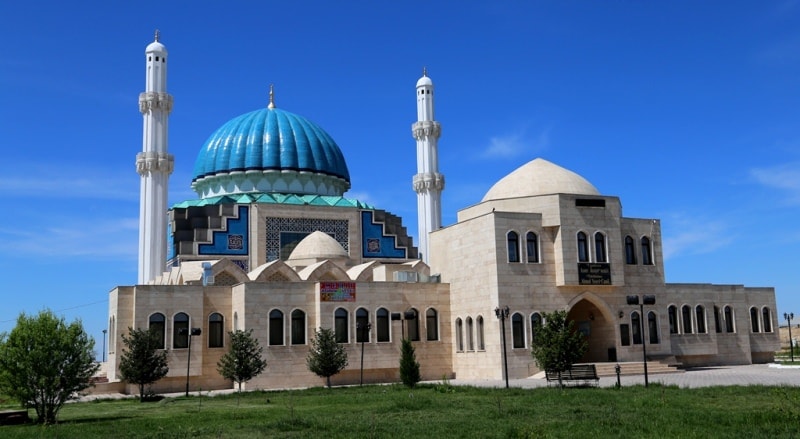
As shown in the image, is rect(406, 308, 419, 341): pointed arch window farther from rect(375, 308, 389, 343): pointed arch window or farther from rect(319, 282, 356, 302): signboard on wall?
rect(319, 282, 356, 302): signboard on wall

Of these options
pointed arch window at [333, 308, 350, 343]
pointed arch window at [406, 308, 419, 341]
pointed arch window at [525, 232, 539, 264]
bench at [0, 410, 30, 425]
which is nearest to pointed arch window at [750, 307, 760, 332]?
pointed arch window at [525, 232, 539, 264]

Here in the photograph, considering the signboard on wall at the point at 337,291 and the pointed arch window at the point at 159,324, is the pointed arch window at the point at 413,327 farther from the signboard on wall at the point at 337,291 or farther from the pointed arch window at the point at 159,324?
the pointed arch window at the point at 159,324

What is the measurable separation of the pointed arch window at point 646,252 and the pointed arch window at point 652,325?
2080mm

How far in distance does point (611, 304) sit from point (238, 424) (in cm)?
1913

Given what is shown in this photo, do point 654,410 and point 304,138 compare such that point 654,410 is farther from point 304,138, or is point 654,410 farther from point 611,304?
point 304,138

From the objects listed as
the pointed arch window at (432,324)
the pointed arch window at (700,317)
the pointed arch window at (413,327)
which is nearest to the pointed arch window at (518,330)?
the pointed arch window at (432,324)

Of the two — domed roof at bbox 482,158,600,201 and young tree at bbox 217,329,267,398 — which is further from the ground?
domed roof at bbox 482,158,600,201

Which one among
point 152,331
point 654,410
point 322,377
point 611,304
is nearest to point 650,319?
point 611,304

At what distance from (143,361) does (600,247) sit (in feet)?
56.4

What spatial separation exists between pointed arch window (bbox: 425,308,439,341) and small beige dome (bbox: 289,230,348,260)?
25.3 feet

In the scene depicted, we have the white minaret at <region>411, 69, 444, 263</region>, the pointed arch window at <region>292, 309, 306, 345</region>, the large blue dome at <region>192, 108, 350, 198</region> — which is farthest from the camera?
the white minaret at <region>411, 69, 444, 263</region>

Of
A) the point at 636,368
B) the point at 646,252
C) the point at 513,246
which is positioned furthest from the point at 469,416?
the point at 646,252

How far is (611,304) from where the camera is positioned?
30.5 m

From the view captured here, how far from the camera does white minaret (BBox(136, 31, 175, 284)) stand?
1531 inches
